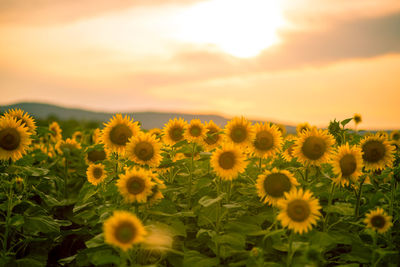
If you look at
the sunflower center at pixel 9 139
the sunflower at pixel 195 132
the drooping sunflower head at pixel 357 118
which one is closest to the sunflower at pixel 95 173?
the sunflower center at pixel 9 139

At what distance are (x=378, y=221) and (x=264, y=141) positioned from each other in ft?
5.19

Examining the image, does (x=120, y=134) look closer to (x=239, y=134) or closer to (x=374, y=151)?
(x=239, y=134)

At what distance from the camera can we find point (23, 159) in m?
4.73

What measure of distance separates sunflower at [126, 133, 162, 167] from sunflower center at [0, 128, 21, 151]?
1.47 meters

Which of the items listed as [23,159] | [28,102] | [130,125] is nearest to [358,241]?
[130,125]

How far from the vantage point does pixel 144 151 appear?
4082 millimetres

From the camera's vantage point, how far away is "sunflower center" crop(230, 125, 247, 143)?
4418mm

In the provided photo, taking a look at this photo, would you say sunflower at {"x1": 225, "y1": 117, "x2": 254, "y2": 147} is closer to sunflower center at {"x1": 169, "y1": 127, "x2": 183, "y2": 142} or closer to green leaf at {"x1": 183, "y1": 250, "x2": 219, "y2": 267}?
sunflower center at {"x1": 169, "y1": 127, "x2": 183, "y2": 142}

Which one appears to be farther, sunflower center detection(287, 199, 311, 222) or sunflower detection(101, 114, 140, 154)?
sunflower detection(101, 114, 140, 154)

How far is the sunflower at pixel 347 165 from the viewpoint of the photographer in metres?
3.95

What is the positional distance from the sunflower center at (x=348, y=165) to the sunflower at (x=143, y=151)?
214cm

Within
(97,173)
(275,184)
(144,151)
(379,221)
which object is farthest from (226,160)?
(97,173)

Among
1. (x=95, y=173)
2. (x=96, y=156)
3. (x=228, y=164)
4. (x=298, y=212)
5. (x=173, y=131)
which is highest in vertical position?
(x=173, y=131)

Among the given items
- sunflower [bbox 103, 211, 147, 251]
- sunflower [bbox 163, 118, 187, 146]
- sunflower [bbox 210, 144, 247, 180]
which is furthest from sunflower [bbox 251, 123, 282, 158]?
sunflower [bbox 103, 211, 147, 251]
